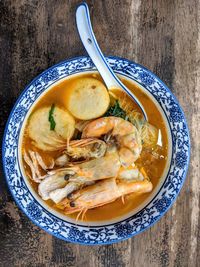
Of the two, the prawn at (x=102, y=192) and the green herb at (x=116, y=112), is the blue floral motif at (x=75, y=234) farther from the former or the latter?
the green herb at (x=116, y=112)

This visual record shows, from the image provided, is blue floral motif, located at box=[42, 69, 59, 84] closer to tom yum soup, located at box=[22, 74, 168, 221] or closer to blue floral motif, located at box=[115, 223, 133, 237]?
tom yum soup, located at box=[22, 74, 168, 221]

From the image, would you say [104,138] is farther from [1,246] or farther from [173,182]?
[1,246]

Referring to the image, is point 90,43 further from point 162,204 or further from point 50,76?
point 162,204

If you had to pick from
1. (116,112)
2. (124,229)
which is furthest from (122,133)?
(124,229)

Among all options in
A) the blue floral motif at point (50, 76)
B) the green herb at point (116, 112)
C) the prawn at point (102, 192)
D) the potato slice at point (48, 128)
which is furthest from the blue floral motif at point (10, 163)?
the green herb at point (116, 112)

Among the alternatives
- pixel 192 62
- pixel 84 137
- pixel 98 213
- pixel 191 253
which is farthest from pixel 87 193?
pixel 192 62

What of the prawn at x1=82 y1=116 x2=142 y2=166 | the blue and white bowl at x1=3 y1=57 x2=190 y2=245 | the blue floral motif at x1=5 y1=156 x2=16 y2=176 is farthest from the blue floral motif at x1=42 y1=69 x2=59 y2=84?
the blue floral motif at x1=5 y1=156 x2=16 y2=176
